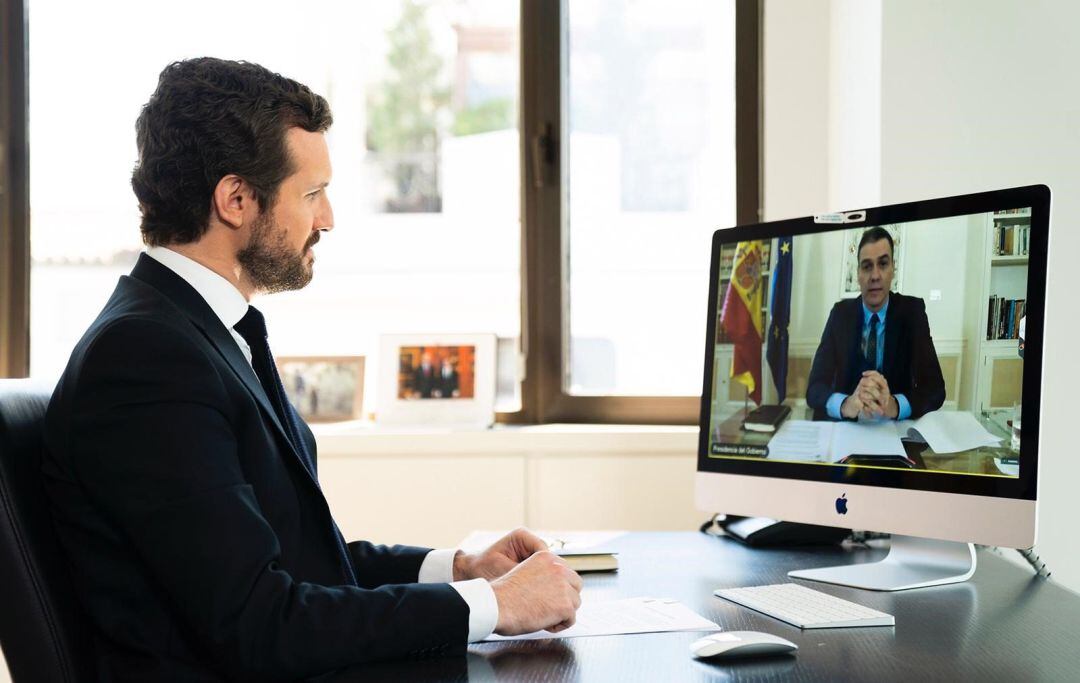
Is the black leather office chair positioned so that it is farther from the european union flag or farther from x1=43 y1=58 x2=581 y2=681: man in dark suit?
the european union flag

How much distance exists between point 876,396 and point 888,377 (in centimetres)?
3

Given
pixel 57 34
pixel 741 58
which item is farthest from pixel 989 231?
pixel 57 34

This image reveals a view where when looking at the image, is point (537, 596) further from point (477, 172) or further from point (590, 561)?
point (477, 172)

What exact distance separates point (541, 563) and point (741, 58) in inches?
74.1

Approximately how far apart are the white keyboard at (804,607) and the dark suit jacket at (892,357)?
29cm

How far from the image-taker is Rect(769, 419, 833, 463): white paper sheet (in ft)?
5.19

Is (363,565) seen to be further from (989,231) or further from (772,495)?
A: (989,231)

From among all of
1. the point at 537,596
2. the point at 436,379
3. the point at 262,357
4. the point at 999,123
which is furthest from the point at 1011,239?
the point at 436,379

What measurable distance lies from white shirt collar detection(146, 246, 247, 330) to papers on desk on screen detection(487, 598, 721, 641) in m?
0.53

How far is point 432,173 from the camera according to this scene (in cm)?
295

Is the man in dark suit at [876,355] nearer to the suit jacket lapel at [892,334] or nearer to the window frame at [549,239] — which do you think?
the suit jacket lapel at [892,334]

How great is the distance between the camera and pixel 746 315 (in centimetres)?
172

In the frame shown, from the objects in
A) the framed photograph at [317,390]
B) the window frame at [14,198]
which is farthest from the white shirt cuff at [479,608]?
the window frame at [14,198]

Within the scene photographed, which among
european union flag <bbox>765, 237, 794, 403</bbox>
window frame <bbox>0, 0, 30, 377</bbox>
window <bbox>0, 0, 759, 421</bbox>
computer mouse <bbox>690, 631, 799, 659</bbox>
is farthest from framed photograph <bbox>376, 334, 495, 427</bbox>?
computer mouse <bbox>690, 631, 799, 659</bbox>
